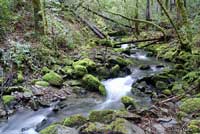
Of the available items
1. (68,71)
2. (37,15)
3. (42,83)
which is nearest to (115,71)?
(68,71)

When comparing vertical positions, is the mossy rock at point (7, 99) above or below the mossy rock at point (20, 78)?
below

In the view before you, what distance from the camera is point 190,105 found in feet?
23.0

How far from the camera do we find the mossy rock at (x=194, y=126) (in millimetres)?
5653

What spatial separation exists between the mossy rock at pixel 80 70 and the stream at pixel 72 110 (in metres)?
0.74

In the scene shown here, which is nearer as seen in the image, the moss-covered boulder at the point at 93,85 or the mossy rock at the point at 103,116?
the mossy rock at the point at 103,116

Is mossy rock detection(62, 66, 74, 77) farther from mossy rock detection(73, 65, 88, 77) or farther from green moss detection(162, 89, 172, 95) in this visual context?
green moss detection(162, 89, 172, 95)

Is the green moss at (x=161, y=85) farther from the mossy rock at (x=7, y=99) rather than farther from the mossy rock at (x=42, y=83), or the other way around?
the mossy rock at (x=7, y=99)

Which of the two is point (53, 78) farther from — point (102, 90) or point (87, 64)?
point (87, 64)

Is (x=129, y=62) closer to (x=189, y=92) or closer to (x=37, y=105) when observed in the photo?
(x=189, y=92)

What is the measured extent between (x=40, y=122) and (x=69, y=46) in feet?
19.0

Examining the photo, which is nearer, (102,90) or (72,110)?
(72,110)

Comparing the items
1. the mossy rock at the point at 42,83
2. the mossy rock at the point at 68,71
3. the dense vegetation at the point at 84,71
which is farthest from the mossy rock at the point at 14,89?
the mossy rock at the point at 68,71

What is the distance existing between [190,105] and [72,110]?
2.86m

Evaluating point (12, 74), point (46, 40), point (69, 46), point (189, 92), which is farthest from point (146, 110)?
point (69, 46)
